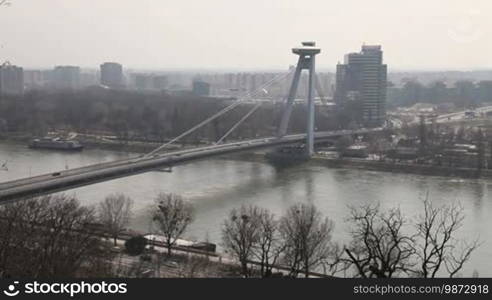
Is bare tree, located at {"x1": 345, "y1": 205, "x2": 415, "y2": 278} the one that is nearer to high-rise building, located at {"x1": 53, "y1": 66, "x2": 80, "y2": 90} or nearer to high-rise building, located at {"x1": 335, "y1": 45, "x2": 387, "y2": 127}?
high-rise building, located at {"x1": 335, "y1": 45, "x2": 387, "y2": 127}

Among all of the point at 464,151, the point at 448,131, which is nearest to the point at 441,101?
the point at 448,131

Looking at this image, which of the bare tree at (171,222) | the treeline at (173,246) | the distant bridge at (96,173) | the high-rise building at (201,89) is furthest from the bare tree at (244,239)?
the high-rise building at (201,89)

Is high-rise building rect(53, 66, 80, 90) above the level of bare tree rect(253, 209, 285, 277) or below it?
above

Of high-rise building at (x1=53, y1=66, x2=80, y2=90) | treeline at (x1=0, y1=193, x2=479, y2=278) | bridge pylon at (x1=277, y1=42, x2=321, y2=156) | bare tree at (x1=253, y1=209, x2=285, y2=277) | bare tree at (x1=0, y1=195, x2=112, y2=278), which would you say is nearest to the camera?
bare tree at (x1=0, y1=195, x2=112, y2=278)

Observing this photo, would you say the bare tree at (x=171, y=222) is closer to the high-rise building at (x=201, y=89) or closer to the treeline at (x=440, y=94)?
the treeline at (x=440, y=94)

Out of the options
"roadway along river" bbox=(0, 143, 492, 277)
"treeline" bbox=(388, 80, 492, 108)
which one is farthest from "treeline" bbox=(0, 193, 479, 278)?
"treeline" bbox=(388, 80, 492, 108)

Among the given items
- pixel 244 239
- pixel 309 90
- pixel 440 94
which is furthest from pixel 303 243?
pixel 440 94
